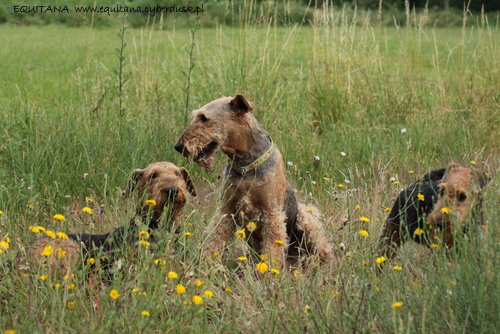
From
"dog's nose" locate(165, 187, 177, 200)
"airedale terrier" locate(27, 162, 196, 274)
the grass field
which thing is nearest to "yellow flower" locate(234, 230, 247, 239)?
the grass field

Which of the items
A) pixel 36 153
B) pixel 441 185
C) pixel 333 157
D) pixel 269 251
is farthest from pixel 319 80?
pixel 441 185

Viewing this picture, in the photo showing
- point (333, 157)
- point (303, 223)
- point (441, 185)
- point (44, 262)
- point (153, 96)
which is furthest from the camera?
point (153, 96)

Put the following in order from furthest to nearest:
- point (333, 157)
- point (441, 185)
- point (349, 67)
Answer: point (349, 67)
point (333, 157)
point (441, 185)

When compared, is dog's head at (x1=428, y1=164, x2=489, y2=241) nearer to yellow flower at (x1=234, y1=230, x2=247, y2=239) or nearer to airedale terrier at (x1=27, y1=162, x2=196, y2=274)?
yellow flower at (x1=234, y1=230, x2=247, y2=239)

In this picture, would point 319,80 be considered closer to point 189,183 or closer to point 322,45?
point 322,45

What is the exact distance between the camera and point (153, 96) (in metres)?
7.57

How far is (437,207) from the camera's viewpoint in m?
3.96

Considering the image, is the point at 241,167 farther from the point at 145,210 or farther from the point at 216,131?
Answer: the point at 145,210

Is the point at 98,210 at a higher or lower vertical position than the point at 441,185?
lower

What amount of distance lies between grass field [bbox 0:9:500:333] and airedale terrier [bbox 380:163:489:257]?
0.12 meters

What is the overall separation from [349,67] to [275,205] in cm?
377

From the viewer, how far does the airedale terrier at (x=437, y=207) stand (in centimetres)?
381

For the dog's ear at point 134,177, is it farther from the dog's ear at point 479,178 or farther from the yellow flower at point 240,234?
the dog's ear at point 479,178

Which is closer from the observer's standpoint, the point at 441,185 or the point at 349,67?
the point at 441,185
